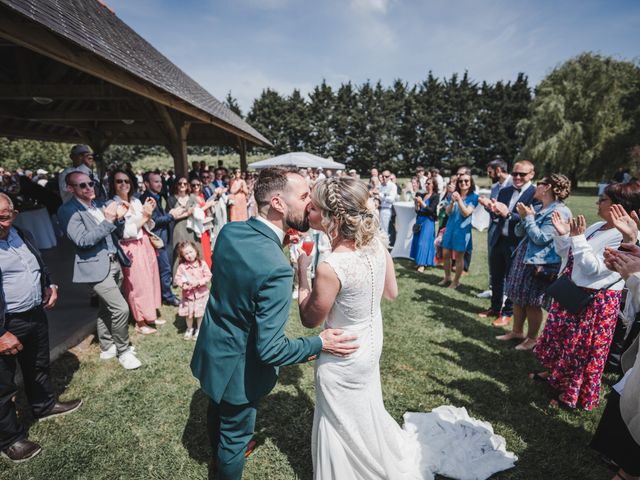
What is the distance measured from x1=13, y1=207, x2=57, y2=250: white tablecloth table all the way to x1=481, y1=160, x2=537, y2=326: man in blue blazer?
10.1m

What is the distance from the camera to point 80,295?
18.4 feet

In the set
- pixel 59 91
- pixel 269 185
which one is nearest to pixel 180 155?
pixel 59 91

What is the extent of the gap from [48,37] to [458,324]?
617cm

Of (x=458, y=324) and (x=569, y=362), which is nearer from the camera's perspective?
(x=569, y=362)

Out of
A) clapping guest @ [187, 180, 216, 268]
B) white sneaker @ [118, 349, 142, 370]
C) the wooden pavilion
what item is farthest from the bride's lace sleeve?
clapping guest @ [187, 180, 216, 268]

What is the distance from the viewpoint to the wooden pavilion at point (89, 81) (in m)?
2.90

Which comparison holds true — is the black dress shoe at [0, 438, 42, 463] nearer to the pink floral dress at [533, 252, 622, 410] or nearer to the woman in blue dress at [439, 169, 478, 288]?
the pink floral dress at [533, 252, 622, 410]

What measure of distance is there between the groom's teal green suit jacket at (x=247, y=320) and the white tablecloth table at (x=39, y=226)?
338 inches

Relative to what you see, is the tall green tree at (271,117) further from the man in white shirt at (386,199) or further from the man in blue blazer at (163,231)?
the man in blue blazer at (163,231)

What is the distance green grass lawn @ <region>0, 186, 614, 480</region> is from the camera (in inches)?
102

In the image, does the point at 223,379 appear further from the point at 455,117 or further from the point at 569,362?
the point at 455,117

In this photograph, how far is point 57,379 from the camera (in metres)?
3.60

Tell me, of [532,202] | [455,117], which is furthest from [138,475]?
[455,117]

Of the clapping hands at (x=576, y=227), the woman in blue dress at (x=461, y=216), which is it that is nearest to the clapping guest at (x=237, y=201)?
the woman in blue dress at (x=461, y=216)
